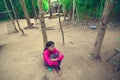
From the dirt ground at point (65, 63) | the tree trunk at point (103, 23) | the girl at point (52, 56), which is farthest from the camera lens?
the tree trunk at point (103, 23)

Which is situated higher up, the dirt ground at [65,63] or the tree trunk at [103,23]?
the tree trunk at [103,23]

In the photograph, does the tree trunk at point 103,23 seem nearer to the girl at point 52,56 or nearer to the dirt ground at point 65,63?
the dirt ground at point 65,63

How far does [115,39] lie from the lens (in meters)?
8.26

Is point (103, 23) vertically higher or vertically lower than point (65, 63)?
higher

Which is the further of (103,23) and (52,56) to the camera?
(103,23)

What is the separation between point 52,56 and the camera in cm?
456

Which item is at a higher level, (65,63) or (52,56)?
(52,56)

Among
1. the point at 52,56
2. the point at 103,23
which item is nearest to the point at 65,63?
the point at 52,56

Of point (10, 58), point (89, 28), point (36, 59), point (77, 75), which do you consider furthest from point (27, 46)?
point (89, 28)

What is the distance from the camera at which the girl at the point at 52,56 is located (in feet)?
14.4

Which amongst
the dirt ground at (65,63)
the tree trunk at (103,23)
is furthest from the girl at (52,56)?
the tree trunk at (103,23)

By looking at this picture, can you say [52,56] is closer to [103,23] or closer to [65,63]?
[65,63]

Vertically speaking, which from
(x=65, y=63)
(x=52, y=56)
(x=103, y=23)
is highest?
(x=103, y=23)

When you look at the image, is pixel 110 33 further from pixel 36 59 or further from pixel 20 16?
pixel 20 16
